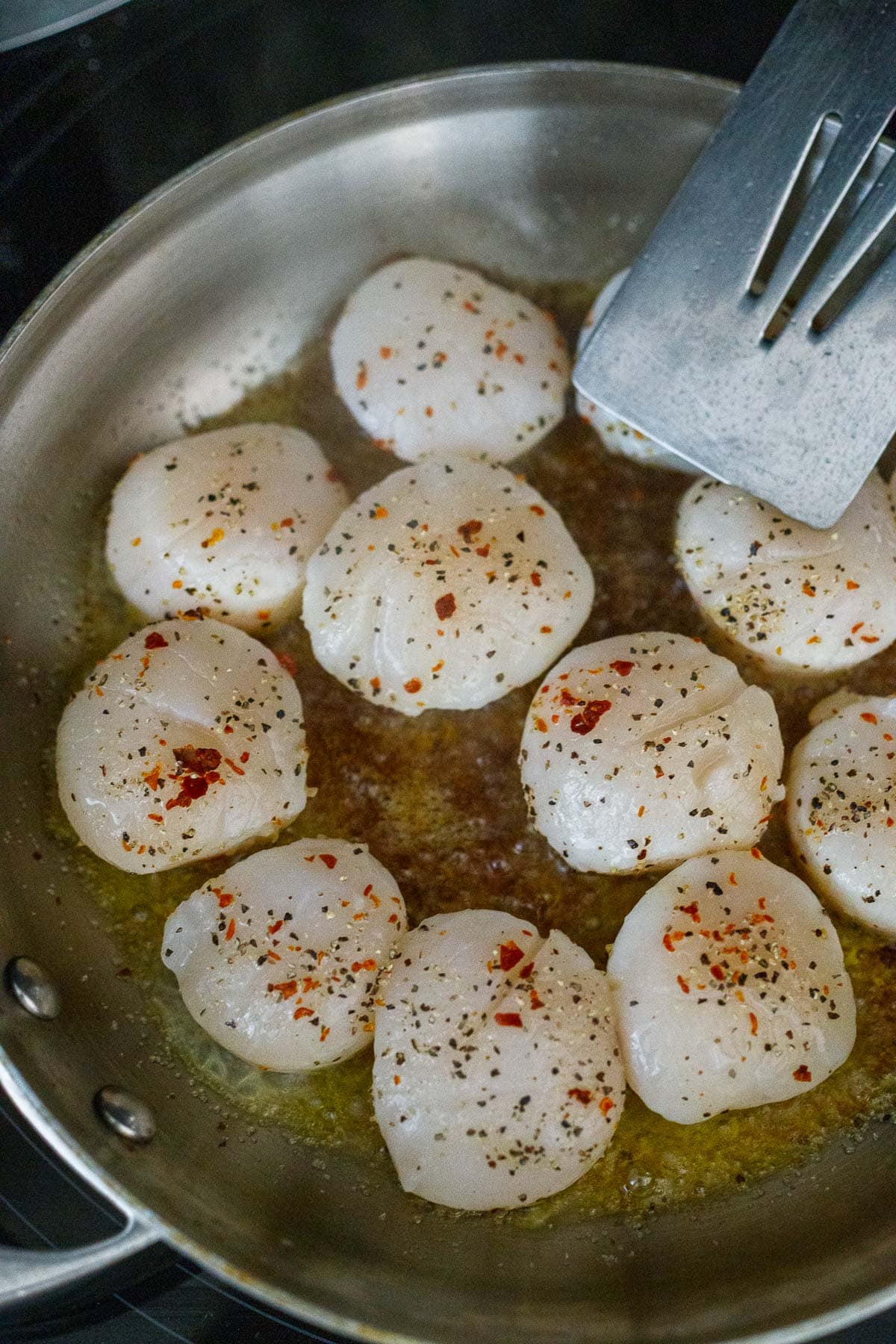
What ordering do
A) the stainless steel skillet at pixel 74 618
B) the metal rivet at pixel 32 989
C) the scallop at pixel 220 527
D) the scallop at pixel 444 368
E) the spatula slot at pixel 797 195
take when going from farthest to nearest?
1. the scallop at pixel 444 368
2. the scallop at pixel 220 527
3. the spatula slot at pixel 797 195
4. the metal rivet at pixel 32 989
5. the stainless steel skillet at pixel 74 618

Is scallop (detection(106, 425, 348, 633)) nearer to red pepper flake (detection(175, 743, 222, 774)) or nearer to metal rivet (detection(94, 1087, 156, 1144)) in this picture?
red pepper flake (detection(175, 743, 222, 774))

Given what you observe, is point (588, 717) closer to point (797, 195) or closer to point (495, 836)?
point (495, 836)

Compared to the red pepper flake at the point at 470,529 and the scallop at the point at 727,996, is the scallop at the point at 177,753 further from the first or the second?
the scallop at the point at 727,996

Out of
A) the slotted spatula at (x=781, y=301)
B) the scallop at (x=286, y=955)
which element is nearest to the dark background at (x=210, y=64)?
the slotted spatula at (x=781, y=301)

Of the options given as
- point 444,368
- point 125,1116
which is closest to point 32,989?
point 125,1116

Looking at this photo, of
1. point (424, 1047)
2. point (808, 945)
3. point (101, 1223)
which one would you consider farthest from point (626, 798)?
point (101, 1223)

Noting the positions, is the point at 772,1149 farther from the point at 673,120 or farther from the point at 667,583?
the point at 673,120
